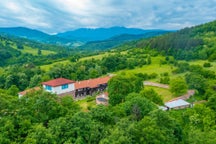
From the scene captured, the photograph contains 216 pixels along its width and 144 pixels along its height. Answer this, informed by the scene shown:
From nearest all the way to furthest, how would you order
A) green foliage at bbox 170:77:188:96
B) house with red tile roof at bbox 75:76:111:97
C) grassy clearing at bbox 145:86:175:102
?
1. green foliage at bbox 170:77:188:96
2. grassy clearing at bbox 145:86:175:102
3. house with red tile roof at bbox 75:76:111:97

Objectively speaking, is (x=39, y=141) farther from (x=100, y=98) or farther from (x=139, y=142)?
(x=100, y=98)

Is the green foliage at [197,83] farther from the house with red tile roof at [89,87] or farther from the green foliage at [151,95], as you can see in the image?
the house with red tile roof at [89,87]

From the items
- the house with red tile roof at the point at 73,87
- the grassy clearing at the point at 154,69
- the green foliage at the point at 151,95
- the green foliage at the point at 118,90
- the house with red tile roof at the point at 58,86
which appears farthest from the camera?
the grassy clearing at the point at 154,69

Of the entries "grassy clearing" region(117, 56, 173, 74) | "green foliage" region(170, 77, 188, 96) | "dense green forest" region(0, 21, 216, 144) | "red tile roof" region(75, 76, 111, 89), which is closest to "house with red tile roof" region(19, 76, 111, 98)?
"red tile roof" region(75, 76, 111, 89)

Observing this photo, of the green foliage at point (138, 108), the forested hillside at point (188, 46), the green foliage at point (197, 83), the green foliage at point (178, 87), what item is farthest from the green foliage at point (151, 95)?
the forested hillside at point (188, 46)

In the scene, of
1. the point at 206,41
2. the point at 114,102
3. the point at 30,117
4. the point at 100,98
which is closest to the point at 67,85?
the point at 100,98

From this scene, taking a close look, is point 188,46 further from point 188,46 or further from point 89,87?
point 89,87

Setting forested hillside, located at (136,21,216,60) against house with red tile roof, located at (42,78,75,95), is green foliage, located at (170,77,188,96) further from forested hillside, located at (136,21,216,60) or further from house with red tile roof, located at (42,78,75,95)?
forested hillside, located at (136,21,216,60)

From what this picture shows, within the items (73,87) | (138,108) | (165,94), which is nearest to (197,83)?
(165,94)
